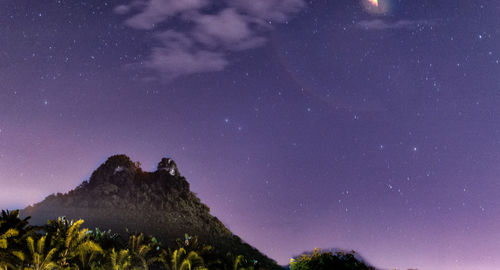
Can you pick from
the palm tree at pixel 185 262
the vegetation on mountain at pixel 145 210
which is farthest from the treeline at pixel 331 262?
the vegetation on mountain at pixel 145 210

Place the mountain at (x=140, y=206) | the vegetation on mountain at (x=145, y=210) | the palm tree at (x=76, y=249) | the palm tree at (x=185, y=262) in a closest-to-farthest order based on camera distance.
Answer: the palm tree at (x=76, y=249) → the palm tree at (x=185, y=262) → the vegetation on mountain at (x=145, y=210) → the mountain at (x=140, y=206)

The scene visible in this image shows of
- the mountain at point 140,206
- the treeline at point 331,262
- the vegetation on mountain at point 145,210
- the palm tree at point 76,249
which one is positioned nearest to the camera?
the treeline at point 331,262

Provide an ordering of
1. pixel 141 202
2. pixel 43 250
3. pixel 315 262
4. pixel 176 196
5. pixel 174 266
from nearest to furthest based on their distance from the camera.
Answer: pixel 315 262 < pixel 43 250 < pixel 174 266 < pixel 141 202 < pixel 176 196

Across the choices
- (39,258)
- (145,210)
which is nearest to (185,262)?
(39,258)

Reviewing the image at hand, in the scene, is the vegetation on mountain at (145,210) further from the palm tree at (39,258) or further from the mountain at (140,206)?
Result: the palm tree at (39,258)

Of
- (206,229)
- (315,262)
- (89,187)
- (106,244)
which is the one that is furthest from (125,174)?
(315,262)

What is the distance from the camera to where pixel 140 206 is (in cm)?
9081

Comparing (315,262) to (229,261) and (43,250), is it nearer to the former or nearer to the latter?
(43,250)

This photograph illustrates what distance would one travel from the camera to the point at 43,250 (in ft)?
70.7

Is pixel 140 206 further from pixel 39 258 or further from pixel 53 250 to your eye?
pixel 39 258

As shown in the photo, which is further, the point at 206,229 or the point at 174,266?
the point at 206,229

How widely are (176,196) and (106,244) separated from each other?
229ft

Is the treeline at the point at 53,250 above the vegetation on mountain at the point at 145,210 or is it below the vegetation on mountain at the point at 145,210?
below

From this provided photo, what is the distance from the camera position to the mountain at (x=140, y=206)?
80625 mm
